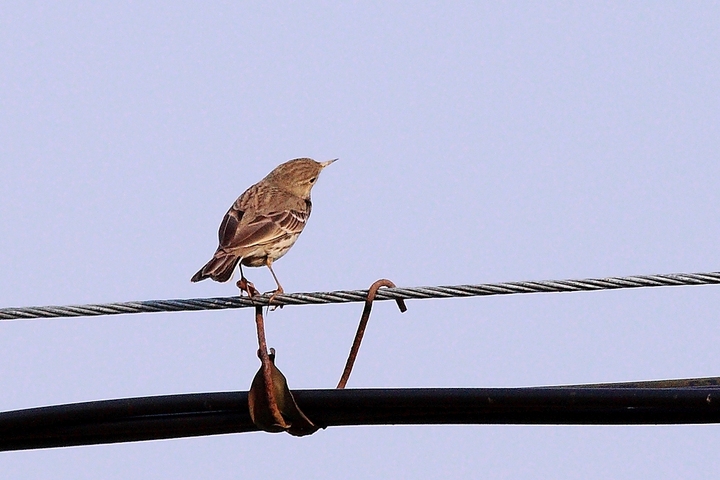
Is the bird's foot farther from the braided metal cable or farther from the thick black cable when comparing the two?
the thick black cable

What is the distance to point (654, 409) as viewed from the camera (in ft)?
18.8

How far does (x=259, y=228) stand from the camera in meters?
11.0

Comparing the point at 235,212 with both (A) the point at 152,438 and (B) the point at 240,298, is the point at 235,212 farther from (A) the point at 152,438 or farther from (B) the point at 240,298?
(A) the point at 152,438

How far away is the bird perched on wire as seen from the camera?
1021cm

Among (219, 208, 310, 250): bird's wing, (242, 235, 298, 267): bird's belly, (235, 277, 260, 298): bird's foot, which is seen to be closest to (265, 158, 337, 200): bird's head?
(219, 208, 310, 250): bird's wing

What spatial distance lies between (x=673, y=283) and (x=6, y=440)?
12.2 feet

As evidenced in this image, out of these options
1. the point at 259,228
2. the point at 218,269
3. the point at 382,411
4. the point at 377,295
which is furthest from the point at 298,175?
the point at 382,411

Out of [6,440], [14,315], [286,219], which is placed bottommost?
[6,440]

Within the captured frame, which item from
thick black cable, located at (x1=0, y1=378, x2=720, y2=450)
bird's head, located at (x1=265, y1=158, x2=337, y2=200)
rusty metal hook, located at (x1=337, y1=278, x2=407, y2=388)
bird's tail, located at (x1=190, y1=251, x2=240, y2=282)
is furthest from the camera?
bird's head, located at (x1=265, y1=158, x2=337, y2=200)

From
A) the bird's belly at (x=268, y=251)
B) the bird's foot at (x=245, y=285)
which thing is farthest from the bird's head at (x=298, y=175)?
the bird's foot at (x=245, y=285)

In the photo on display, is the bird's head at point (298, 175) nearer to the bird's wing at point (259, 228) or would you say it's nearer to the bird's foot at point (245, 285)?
the bird's wing at point (259, 228)

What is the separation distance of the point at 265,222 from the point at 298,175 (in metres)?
2.10

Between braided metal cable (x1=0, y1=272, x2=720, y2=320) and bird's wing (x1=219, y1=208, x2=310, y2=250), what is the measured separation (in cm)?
335

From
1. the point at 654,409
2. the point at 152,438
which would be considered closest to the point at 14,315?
the point at 152,438
